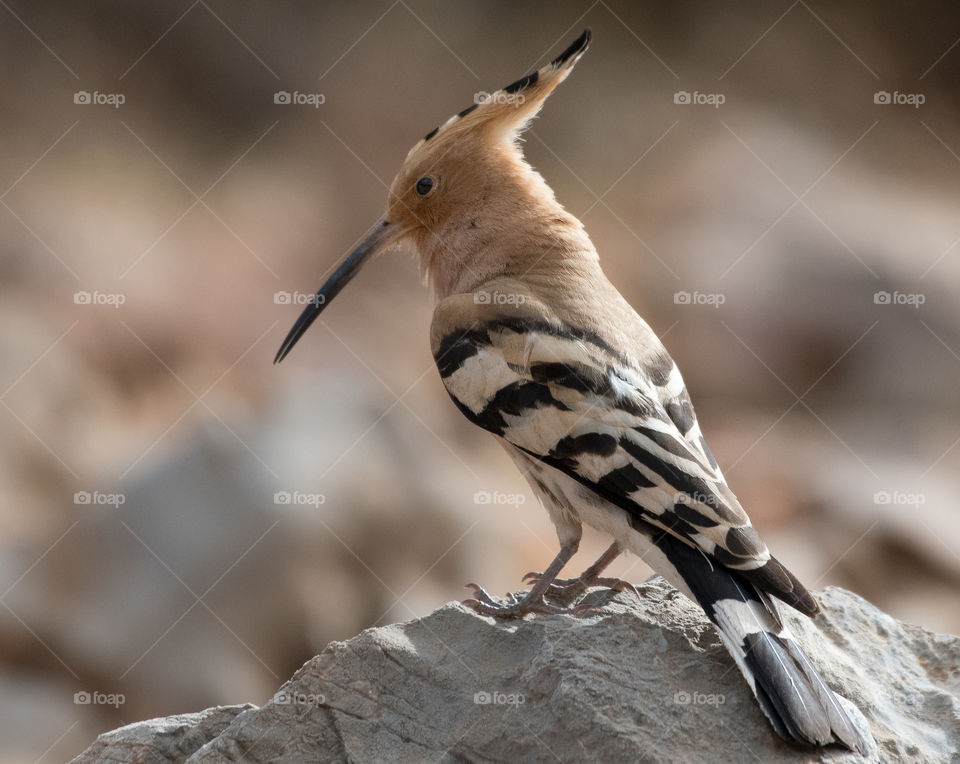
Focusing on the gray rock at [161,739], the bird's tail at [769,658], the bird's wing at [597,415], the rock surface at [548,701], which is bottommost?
the gray rock at [161,739]

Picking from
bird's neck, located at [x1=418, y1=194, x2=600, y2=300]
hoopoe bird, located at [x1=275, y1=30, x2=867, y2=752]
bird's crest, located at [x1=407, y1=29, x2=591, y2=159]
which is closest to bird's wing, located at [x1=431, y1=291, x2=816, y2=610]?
hoopoe bird, located at [x1=275, y1=30, x2=867, y2=752]

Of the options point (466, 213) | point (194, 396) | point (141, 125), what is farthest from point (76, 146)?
point (466, 213)

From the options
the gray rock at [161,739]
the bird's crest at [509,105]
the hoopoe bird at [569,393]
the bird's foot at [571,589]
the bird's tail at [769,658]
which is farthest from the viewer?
the bird's crest at [509,105]

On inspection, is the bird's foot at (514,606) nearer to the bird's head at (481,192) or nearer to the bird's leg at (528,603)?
the bird's leg at (528,603)

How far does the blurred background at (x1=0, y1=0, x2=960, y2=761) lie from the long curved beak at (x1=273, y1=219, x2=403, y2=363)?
4.49 ft

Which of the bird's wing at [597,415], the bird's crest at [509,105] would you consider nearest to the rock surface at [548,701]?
the bird's wing at [597,415]

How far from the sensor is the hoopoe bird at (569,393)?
95.1 inches

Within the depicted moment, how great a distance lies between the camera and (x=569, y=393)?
108 inches

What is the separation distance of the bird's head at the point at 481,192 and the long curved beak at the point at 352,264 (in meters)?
0.10

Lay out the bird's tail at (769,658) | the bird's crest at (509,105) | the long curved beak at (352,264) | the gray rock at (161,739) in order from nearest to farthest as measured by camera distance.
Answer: the bird's tail at (769,658)
the gray rock at (161,739)
the bird's crest at (509,105)
the long curved beak at (352,264)

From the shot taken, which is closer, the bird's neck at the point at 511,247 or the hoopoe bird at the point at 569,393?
the hoopoe bird at the point at 569,393

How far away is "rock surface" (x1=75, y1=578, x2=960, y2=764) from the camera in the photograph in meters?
2.36

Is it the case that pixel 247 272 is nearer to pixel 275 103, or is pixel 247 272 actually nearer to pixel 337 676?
pixel 275 103

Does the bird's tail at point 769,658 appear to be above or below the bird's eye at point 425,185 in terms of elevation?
below
